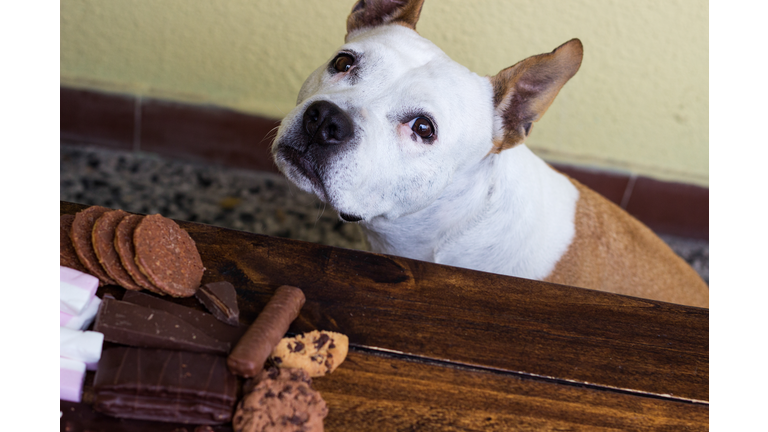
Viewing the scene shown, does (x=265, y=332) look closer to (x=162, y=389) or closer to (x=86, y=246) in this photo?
(x=162, y=389)

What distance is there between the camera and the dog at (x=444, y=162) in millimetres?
1351

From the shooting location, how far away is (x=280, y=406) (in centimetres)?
96

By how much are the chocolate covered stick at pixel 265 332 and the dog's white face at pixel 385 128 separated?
1.04 ft

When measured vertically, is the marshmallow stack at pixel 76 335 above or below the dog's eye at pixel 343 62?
below

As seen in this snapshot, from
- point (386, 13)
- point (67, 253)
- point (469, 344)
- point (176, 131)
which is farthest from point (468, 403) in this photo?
point (176, 131)

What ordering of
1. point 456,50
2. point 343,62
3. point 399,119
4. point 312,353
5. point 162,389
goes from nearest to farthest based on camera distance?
point 162,389, point 312,353, point 399,119, point 343,62, point 456,50

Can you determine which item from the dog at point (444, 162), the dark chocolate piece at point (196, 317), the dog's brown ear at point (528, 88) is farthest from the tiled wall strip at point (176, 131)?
the dark chocolate piece at point (196, 317)

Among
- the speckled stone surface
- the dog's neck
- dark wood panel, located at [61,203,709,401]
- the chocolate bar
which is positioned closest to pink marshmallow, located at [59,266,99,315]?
the chocolate bar

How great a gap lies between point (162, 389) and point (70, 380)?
159mm

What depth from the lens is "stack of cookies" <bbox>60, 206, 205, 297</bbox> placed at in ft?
3.58

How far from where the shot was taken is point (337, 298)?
120 cm

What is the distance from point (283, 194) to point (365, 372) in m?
2.00

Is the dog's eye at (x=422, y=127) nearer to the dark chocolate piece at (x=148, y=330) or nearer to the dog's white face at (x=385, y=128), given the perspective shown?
the dog's white face at (x=385, y=128)

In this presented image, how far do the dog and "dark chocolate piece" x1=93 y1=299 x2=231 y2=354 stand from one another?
0.48 metres
